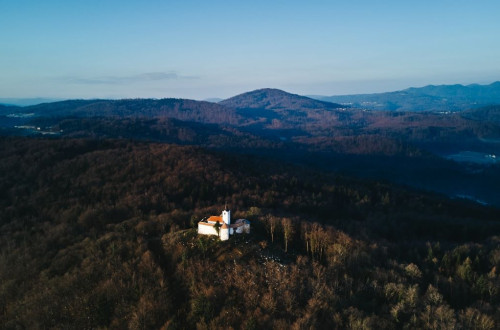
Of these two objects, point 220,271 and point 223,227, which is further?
point 223,227

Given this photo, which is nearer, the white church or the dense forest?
the dense forest

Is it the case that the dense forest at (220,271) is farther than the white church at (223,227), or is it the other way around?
the white church at (223,227)

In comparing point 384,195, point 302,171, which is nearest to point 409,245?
point 384,195

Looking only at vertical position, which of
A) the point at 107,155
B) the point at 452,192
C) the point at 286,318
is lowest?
the point at 452,192

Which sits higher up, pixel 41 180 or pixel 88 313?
pixel 41 180

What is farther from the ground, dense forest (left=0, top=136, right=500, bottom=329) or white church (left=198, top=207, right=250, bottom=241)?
white church (left=198, top=207, right=250, bottom=241)

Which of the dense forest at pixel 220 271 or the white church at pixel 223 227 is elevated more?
the white church at pixel 223 227

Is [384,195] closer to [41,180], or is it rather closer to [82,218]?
[82,218]

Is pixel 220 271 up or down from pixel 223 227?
down
